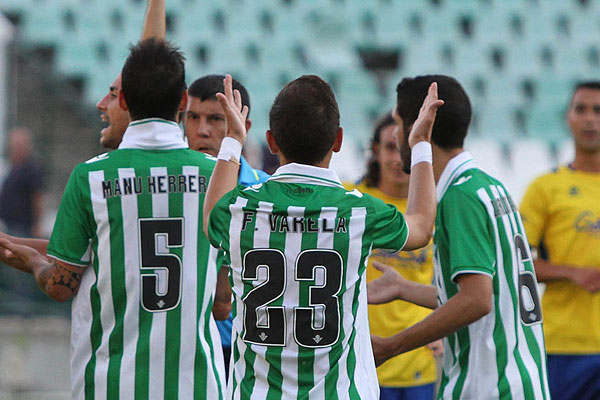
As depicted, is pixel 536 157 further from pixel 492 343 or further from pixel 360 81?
pixel 492 343

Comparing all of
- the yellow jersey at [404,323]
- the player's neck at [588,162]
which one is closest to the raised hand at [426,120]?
the yellow jersey at [404,323]

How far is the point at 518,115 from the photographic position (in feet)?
52.8

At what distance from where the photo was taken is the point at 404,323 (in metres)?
4.91

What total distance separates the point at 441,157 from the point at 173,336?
119 cm

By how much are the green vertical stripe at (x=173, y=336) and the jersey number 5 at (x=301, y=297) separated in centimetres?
62

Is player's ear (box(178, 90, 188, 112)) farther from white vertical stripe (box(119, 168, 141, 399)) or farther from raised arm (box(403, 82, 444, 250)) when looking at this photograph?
raised arm (box(403, 82, 444, 250))

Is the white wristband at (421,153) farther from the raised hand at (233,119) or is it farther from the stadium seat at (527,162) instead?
the stadium seat at (527,162)

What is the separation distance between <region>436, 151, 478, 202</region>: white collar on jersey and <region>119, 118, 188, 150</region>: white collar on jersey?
0.98m

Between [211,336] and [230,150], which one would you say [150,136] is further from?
[211,336]

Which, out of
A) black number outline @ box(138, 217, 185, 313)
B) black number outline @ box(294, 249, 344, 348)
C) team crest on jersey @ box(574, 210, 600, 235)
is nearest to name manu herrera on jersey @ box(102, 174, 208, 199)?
black number outline @ box(138, 217, 185, 313)

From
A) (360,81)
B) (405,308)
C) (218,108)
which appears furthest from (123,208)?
(360,81)

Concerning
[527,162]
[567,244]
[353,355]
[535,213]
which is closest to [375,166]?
[535,213]

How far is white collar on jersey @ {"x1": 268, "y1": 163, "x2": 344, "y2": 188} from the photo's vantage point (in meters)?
2.86

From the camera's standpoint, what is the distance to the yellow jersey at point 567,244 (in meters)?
5.05
